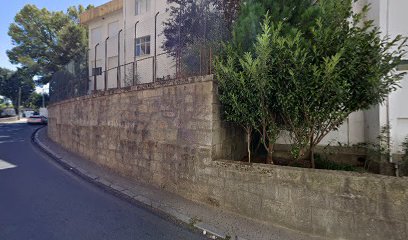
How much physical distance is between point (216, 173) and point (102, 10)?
744 inches

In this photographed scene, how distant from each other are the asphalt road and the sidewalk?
7.2 inches

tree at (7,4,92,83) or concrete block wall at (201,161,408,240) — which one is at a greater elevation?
tree at (7,4,92,83)

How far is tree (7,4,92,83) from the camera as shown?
2542cm

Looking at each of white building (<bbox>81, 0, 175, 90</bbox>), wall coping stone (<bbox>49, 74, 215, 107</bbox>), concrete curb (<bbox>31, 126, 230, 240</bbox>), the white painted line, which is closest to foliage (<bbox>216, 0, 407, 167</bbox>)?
wall coping stone (<bbox>49, 74, 215, 107</bbox>)

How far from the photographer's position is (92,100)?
8.29m

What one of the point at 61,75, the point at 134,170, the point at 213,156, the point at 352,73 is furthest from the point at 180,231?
the point at 61,75

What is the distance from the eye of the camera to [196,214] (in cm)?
409

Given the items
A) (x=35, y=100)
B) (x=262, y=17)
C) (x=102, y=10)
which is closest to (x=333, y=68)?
(x=262, y=17)

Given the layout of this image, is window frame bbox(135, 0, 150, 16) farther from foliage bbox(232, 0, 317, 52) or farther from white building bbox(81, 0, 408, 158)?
foliage bbox(232, 0, 317, 52)

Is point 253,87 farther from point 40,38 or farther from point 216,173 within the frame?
point 40,38

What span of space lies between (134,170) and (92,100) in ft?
11.6

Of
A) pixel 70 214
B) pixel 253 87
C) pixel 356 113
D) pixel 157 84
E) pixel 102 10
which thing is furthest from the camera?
pixel 102 10

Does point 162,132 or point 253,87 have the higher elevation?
point 253,87

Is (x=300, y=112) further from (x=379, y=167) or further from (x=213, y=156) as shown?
(x=379, y=167)
